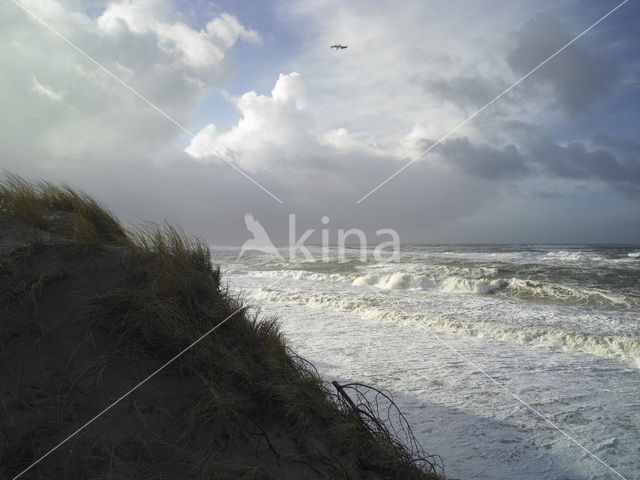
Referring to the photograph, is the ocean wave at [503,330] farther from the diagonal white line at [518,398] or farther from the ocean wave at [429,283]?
the ocean wave at [429,283]

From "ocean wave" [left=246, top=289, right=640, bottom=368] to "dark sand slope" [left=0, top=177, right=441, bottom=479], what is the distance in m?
6.01

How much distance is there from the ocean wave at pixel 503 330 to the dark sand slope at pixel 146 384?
601 centimetres

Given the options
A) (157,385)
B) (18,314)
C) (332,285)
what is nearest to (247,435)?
(157,385)

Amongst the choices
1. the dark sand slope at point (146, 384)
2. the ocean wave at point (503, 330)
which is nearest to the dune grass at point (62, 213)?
the dark sand slope at point (146, 384)

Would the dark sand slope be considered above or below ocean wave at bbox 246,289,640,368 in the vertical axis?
above

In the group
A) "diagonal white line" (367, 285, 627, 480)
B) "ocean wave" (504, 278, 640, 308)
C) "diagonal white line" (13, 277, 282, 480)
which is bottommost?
"diagonal white line" (367, 285, 627, 480)

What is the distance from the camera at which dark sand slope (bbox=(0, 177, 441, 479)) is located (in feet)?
6.70

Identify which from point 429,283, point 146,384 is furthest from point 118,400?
point 429,283

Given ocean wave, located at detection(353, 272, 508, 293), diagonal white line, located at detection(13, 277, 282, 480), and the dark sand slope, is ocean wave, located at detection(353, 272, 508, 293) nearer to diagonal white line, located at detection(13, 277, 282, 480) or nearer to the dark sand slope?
the dark sand slope

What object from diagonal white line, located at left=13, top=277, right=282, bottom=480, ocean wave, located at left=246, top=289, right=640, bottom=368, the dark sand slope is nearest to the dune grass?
the dark sand slope

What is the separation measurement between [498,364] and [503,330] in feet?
7.25

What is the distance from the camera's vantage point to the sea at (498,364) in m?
3.64

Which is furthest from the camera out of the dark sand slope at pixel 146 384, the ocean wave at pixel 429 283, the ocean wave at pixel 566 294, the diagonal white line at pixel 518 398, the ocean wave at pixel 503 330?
the ocean wave at pixel 429 283

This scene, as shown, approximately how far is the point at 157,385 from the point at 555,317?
9967 millimetres
